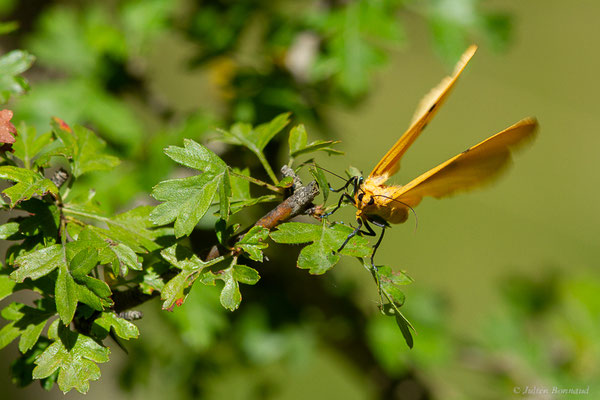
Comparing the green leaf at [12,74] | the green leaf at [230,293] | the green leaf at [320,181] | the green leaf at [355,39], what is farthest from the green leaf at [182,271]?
the green leaf at [355,39]

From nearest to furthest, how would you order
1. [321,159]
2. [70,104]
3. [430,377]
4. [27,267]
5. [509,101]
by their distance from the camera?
[27,267], [321,159], [70,104], [430,377], [509,101]

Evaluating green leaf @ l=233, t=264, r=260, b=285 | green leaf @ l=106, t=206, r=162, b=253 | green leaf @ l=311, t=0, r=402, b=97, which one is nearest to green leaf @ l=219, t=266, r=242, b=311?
green leaf @ l=233, t=264, r=260, b=285

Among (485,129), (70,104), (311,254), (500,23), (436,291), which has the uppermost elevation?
(500,23)

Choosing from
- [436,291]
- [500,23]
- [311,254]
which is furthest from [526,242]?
[311,254]

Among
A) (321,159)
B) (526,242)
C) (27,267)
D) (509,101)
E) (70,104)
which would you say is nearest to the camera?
(27,267)

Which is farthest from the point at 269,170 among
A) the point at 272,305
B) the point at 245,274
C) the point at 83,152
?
the point at 272,305

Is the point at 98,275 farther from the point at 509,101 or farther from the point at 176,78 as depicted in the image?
the point at 509,101

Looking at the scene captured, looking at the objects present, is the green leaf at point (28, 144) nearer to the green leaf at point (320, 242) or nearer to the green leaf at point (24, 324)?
the green leaf at point (24, 324)
